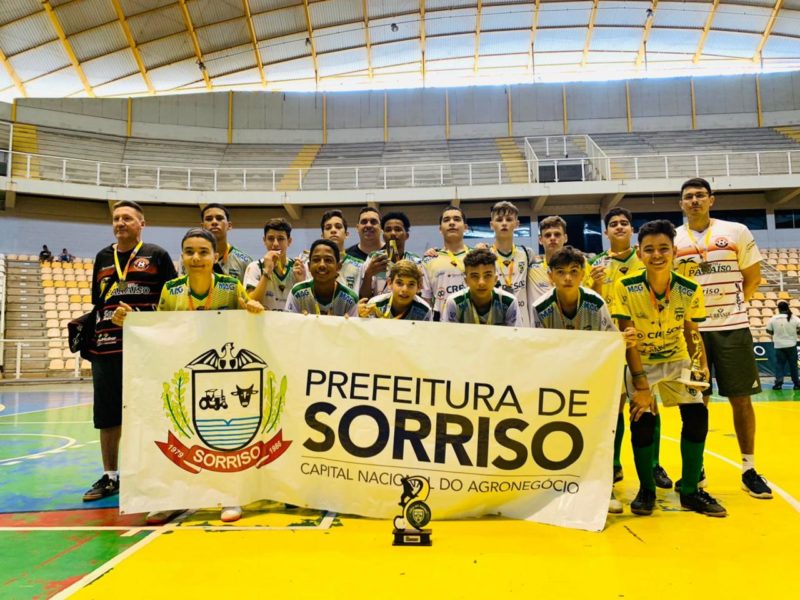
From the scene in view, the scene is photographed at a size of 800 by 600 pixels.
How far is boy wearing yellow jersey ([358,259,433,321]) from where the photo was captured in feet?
11.2

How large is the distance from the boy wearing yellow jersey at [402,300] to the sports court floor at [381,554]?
1.36m

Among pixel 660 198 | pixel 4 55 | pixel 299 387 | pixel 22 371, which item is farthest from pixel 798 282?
pixel 4 55

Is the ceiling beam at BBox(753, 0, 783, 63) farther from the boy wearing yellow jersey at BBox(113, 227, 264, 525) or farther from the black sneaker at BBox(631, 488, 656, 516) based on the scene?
the boy wearing yellow jersey at BBox(113, 227, 264, 525)

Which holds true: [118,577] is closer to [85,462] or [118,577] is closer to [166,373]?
[166,373]

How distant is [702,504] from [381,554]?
6.76ft

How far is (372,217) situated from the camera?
479 centimetres

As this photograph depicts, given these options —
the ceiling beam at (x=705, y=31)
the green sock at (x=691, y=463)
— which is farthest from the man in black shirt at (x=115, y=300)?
the ceiling beam at (x=705, y=31)

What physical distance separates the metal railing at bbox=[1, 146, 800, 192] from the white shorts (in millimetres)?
15793

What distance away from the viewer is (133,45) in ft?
66.9

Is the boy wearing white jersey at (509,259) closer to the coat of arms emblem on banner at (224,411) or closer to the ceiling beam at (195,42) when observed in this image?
the coat of arms emblem on banner at (224,411)

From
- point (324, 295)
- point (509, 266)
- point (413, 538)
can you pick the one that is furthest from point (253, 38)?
point (413, 538)

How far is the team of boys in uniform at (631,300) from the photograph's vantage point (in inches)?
124

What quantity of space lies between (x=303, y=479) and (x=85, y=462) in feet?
9.61

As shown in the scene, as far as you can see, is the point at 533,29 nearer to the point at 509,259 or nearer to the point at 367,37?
the point at 367,37
